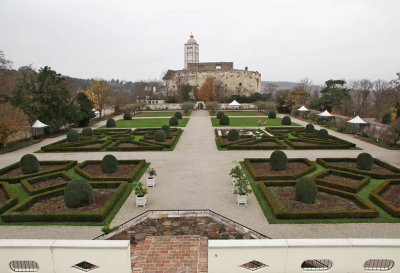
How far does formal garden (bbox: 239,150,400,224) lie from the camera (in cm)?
934

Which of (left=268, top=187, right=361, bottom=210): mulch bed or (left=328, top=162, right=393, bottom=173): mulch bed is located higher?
(left=328, top=162, right=393, bottom=173): mulch bed

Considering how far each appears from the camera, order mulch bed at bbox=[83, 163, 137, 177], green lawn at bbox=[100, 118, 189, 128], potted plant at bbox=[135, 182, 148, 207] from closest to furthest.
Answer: potted plant at bbox=[135, 182, 148, 207], mulch bed at bbox=[83, 163, 137, 177], green lawn at bbox=[100, 118, 189, 128]

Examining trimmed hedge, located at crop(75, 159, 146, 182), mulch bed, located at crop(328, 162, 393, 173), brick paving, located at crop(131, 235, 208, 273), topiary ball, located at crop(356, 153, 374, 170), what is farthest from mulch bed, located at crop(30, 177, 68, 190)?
topiary ball, located at crop(356, 153, 374, 170)

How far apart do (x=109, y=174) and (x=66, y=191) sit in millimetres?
4004

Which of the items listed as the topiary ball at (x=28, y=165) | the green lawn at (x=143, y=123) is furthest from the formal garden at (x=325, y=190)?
the green lawn at (x=143, y=123)

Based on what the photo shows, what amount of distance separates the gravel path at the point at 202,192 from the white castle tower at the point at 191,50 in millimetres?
79239

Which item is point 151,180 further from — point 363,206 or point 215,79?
point 215,79

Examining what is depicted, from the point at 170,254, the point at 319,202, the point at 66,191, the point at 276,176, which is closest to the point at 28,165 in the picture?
the point at 66,191

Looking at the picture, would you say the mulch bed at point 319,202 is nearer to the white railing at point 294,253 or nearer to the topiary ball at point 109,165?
the white railing at point 294,253

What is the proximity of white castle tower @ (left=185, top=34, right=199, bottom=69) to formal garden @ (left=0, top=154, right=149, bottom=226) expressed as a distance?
3362 inches

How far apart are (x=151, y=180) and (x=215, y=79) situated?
59.2m

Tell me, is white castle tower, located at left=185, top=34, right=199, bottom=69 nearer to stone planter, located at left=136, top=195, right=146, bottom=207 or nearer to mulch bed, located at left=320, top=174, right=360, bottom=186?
mulch bed, located at left=320, top=174, right=360, bottom=186

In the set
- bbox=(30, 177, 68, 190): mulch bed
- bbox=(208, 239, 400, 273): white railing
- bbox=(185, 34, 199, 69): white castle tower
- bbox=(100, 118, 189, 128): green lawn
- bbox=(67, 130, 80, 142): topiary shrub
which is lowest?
bbox=(30, 177, 68, 190): mulch bed

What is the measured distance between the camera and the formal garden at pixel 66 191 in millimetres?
9273
